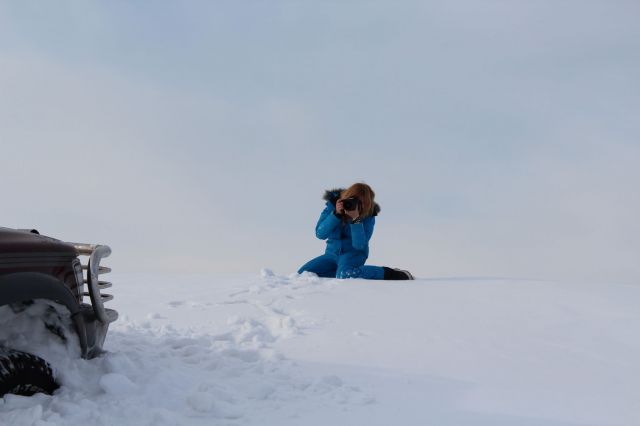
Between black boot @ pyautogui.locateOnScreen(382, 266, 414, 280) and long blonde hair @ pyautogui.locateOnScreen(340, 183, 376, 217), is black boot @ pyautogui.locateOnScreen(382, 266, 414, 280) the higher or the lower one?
the lower one

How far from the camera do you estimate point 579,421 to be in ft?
10.8

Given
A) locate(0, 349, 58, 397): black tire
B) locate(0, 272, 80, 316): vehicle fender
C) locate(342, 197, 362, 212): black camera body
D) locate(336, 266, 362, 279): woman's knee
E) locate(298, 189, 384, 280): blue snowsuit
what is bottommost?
locate(0, 349, 58, 397): black tire

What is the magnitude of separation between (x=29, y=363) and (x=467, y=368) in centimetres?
286

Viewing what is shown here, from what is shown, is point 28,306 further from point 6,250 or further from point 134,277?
point 134,277

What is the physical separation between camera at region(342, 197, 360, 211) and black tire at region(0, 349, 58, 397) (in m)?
5.51

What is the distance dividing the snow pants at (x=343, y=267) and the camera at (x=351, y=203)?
2.46ft

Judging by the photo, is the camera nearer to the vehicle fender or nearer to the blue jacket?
the blue jacket

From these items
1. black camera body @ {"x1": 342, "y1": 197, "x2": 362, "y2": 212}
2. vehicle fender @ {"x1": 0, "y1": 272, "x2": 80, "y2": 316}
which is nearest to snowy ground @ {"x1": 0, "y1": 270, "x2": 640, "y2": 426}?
vehicle fender @ {"x1": 0, "y1": 272, "x2": 80, "y2": 316}

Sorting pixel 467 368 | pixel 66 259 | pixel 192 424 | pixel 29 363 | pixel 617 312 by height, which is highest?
pixel 617 312

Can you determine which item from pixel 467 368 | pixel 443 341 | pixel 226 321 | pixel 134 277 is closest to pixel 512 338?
pixel 443 341

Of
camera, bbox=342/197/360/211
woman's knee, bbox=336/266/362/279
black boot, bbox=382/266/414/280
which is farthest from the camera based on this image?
black boot, bbox=382/266/414/280

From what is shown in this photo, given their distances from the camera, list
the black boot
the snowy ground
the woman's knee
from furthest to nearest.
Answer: the black boot < the woman's knee < the snowy ground

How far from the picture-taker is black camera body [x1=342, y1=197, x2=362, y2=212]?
26.7 feet

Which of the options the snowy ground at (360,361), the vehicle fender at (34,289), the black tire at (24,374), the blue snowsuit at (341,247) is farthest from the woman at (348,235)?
the black tire at (24,374)
